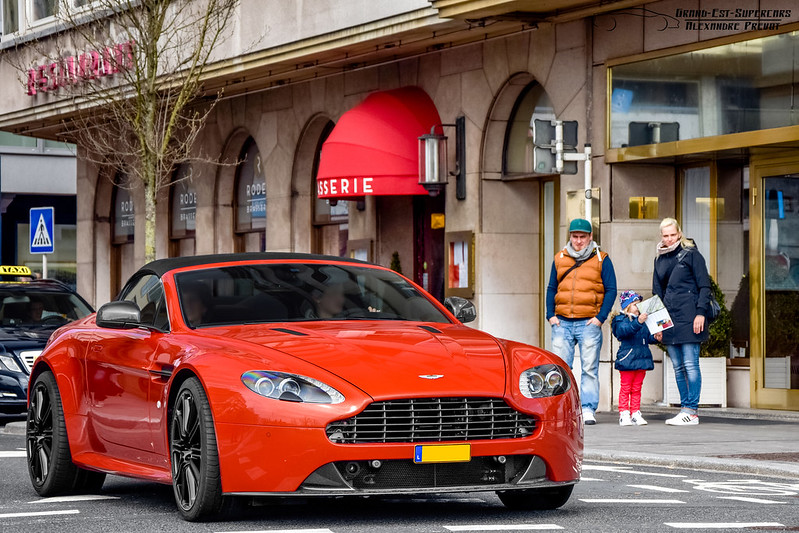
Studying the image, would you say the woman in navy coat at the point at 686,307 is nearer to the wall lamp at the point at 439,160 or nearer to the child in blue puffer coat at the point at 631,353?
the child in blue puffer coat at the point at 631,353

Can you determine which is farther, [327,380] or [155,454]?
[155,454]

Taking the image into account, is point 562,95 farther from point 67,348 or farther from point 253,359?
point 253,359

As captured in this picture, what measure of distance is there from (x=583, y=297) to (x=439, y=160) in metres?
6.01

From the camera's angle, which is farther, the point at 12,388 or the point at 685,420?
the point at 12,388

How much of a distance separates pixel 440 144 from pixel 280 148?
18.3 ft

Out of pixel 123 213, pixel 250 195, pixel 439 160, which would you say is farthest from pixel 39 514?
pixel 123 213

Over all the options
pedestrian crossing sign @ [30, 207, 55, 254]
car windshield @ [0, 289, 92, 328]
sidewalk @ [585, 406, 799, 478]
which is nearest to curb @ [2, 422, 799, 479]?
sidewalk @ [585, 406, 799, 478]

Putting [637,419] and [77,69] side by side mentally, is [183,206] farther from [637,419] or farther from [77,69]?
[637,419]

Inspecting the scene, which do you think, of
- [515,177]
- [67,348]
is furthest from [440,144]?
[67,348]

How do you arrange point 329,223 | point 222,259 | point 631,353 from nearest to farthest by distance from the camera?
1. point 222,259
2. point 631,353
3. point 329,223

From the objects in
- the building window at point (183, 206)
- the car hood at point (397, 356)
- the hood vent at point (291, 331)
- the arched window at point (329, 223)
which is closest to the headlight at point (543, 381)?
the car hood at point (397, 356)

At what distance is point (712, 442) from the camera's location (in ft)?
44.2

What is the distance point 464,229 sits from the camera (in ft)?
70.0

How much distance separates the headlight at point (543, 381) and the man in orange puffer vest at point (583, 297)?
718 cm
